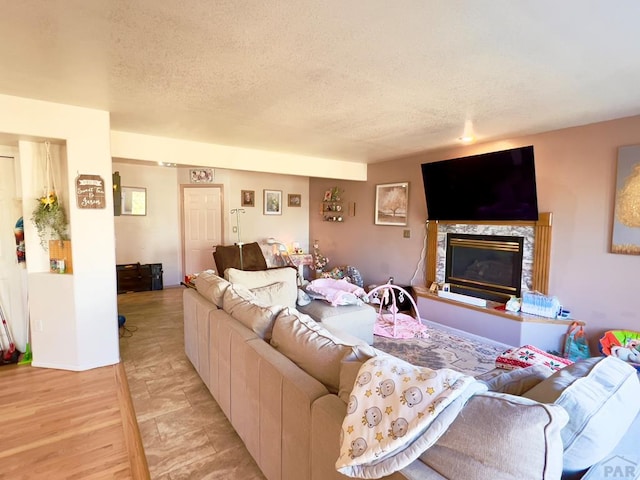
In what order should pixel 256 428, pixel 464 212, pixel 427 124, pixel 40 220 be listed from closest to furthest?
pixel 256 428, pixel 40 220, pixel 427 124, pixel 464 212

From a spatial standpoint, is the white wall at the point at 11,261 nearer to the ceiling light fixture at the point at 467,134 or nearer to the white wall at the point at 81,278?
the white wall at the point at 81,278

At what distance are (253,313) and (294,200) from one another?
510 centimetres

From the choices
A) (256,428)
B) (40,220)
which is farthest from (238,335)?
(40,220)

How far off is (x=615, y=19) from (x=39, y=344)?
4563 millimetres

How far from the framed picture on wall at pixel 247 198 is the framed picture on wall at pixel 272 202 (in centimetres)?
25

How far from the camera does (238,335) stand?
1843 millimetres

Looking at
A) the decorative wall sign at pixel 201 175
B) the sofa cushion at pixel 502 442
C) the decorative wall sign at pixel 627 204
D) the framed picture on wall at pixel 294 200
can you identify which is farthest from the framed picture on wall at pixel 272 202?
the sofa cushion at pixel 502 442

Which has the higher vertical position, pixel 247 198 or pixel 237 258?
pixel 247 198

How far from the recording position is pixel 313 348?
1465 millimetres

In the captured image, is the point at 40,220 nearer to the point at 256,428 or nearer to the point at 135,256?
the point at 256,428

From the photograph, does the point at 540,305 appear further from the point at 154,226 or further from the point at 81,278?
the point at 154,226

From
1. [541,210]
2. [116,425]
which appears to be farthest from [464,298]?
[116,425]

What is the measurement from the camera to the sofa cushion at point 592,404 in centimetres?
87

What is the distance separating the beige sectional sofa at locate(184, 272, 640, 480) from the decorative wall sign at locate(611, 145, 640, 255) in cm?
250
